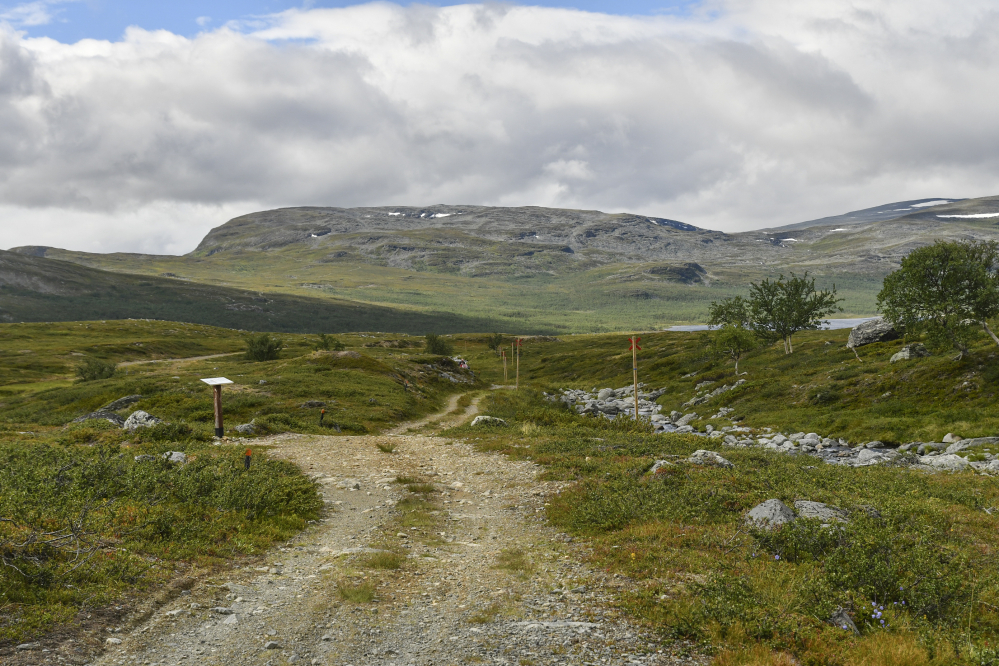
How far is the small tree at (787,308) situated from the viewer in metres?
68.9

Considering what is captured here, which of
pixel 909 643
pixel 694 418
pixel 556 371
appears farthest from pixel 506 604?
pixel 556 371

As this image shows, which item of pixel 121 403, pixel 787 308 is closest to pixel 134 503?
pixel 121 403

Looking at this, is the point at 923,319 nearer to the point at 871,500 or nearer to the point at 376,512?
the point at 871,500

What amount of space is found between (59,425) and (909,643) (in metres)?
46.1

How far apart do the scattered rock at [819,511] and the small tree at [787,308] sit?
5973 centimetres

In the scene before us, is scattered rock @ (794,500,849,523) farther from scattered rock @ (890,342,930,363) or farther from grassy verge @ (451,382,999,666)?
scattered rock @ (890,342,930,363)

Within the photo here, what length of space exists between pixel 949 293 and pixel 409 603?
4506 centimetres

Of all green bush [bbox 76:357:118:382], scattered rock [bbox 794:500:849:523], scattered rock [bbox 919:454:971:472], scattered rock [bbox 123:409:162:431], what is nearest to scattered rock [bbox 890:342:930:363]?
scattered rock [bbox 919:454:971:472]

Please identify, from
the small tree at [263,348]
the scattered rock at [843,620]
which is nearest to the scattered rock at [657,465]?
the scattered rock at [843,620]

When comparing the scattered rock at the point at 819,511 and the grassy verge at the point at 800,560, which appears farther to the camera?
the scattered rock at the point at 819,511

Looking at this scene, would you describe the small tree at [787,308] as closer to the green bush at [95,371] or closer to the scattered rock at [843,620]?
the scattered rock at [843,620]

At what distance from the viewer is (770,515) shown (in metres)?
12.9

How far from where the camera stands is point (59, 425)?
36.8m

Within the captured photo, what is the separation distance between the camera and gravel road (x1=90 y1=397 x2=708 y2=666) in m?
8.24
